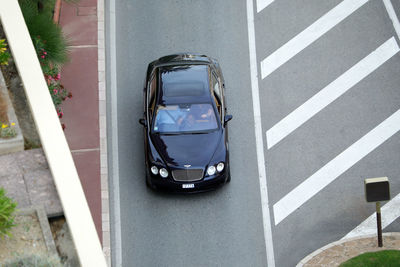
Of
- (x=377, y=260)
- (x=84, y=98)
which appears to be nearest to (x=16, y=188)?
(x=377, y=260)

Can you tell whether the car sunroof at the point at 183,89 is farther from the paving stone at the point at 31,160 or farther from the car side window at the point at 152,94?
the paving stone at the point at 31,160

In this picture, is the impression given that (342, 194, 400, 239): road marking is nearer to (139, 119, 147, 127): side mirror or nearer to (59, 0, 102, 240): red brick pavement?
(139, 119, 147, 127): side mirror

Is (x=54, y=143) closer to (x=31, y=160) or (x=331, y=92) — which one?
(x=31, y=160)

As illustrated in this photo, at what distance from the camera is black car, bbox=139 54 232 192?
1455 cm

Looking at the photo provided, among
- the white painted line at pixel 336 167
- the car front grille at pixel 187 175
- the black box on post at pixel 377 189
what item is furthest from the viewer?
the white painted line at pixel 336 167

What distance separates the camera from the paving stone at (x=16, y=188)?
8.59 m

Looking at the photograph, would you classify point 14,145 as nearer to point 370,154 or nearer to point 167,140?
point 167,140

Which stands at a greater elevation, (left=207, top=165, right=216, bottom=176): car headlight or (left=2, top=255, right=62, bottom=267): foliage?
(left=207, top=165, right=216, bottom=176): car headlight

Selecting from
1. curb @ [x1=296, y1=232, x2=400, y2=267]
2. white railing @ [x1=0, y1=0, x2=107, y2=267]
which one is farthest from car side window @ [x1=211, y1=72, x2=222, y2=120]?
white railing @ [x1=0, y1=0, x2=107, y2=267]

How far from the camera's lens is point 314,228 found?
47.6ft

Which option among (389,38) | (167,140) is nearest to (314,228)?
(167,140)

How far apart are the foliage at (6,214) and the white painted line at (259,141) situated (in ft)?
23.9

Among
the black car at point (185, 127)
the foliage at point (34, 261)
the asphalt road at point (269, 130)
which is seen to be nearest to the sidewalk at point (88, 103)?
the asphalt road at point (269, 130)

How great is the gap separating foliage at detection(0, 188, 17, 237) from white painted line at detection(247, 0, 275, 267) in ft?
23.9
